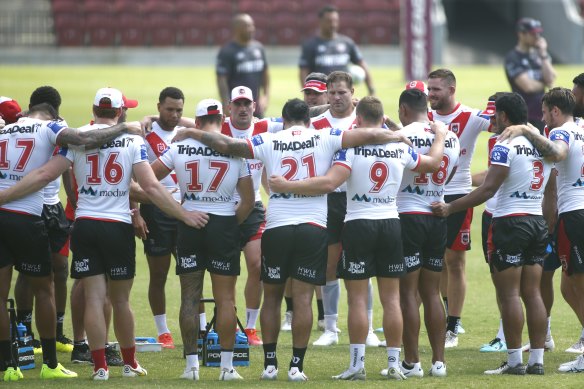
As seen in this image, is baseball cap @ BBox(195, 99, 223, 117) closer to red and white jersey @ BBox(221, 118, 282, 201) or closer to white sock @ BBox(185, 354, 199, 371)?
red and white jersey @ BBox(221, 118, 282, 201)

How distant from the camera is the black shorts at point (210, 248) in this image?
8.89 m

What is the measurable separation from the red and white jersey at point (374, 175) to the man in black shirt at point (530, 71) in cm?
603

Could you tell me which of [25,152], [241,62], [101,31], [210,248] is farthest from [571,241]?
[101,31]

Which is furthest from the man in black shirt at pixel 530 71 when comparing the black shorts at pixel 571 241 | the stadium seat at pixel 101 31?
the stadium seat at pixel 101 31

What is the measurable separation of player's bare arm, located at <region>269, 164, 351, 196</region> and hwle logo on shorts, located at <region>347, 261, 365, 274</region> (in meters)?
Answer: 0.64

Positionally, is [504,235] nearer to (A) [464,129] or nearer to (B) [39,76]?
(A) [464,129]

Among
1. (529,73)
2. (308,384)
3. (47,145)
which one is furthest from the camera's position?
(529,73)

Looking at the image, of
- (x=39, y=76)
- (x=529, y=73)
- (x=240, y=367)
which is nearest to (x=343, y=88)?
(x=240, y=367)

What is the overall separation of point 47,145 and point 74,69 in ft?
81.9

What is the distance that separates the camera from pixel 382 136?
870cm

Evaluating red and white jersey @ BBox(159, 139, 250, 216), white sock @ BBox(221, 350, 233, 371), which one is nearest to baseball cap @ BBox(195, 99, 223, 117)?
red and white jersey @ BBox(159, 139, 250, 216)

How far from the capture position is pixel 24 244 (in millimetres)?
9008

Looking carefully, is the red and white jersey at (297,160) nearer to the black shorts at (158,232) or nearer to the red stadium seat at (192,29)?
the black shorts at (158,232)

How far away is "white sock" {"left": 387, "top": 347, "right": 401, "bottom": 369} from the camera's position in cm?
868
